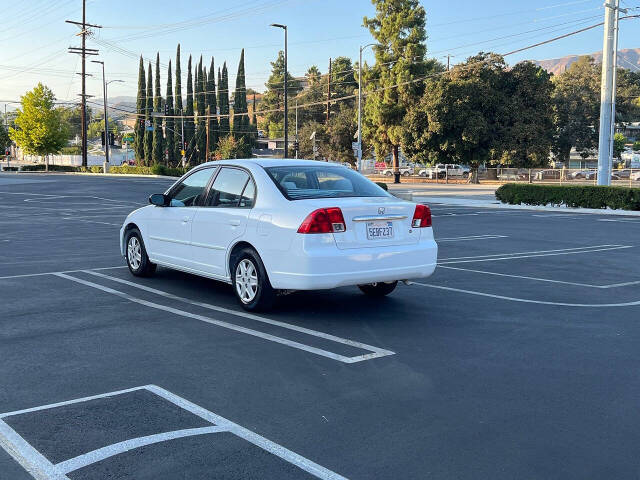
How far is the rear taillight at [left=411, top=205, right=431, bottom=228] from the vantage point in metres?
7.70

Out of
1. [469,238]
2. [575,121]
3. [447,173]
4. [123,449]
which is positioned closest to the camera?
[123,449]

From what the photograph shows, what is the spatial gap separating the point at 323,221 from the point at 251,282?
1184mm

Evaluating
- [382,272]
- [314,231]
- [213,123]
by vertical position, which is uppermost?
[213,123]

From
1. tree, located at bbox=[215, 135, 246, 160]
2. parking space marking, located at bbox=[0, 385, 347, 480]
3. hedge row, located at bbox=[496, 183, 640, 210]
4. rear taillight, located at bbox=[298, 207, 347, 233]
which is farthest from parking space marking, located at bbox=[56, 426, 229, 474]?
tree, located at bbox=[215, 135, 246, 160]

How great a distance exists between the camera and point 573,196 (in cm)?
2875

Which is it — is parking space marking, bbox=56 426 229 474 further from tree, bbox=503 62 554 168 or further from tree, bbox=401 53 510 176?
tree, bbox=503 62 554 168

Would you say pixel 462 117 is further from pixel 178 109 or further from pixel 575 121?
pixel 178 109

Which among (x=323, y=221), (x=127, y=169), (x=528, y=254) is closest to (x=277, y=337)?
(x=323, y=221)

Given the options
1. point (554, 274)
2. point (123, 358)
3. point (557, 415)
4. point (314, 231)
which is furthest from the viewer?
point (554, 274)

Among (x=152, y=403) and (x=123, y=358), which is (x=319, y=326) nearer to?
(x=123, y=358)

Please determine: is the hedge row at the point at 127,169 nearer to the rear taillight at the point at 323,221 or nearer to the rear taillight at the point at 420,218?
the rear taillight at the point at 420,218

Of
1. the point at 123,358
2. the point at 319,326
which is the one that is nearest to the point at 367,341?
the point at 319,326

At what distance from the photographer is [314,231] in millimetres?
7043

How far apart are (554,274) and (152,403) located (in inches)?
302
